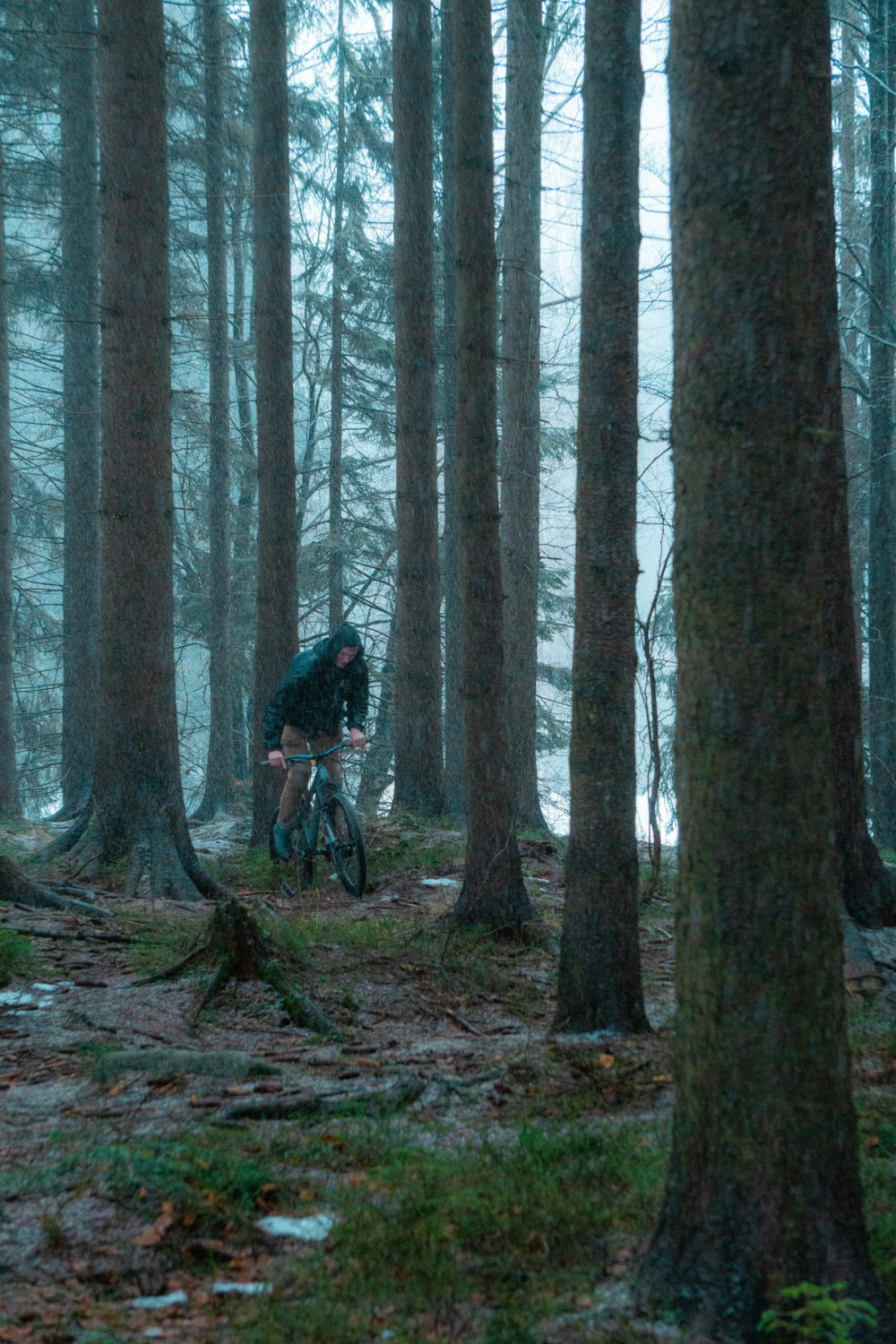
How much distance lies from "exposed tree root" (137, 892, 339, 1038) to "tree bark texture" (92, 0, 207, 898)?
9.21 ft

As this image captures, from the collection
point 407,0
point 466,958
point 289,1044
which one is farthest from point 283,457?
point 289,1044

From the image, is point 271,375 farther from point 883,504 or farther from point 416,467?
point 883,504

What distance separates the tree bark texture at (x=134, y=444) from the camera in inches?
384

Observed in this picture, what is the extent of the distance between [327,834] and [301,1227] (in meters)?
6.72

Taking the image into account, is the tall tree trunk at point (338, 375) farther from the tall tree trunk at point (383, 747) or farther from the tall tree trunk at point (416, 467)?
the tall tree trunk at point (416, 467)

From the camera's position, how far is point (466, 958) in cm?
778

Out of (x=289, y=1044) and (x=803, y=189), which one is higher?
(x=803, y=189)

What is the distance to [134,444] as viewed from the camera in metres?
9.84

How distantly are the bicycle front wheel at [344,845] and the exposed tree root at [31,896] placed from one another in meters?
2.34

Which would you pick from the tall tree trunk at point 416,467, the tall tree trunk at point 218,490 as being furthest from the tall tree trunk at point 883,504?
the tall tree trunk at point 218,490

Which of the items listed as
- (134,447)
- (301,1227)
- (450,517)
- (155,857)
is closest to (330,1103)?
(301,1227)

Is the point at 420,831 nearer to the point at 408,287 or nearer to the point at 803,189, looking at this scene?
the point at 408,287

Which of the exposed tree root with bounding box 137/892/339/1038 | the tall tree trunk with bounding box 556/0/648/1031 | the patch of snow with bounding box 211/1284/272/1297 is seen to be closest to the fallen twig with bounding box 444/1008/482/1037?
the tall tree trunk with bounding box 556/0/648/1031

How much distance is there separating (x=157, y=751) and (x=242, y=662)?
16.7 metres
